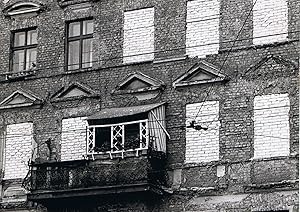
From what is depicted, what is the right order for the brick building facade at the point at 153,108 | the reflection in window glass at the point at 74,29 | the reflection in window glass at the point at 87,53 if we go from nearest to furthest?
the brick building facade at the point at 153,108
the reflection in window glass at the point at 87,53
the reflection in window glass at the point at 74,29

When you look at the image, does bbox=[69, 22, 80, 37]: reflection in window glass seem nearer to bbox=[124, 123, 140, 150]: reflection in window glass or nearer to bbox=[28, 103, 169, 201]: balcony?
bbox=[28, 103, 169, 201]: balcony

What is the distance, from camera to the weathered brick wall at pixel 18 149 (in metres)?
30.3

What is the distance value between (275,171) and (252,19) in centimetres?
458

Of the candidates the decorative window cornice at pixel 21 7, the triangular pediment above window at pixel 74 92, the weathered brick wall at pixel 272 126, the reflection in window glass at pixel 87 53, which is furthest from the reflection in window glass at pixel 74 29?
the weathered brick wall at pixel 272 126

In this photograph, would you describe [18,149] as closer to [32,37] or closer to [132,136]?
[32,37]

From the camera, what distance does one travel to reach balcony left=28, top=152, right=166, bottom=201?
1078 inches

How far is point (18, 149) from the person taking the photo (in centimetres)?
3042

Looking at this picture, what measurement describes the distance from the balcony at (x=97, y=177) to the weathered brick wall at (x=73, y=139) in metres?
0.96

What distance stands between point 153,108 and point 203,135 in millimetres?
1665

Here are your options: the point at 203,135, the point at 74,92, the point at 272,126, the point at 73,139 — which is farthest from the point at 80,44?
the point at 272,126

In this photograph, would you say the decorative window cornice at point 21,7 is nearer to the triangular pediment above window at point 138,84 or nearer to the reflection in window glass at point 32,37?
the reflection in window glass at point 32,37

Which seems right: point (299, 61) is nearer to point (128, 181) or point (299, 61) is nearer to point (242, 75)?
point (242, 75)

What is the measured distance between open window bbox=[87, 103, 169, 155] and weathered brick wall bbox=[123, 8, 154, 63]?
68.0 inches

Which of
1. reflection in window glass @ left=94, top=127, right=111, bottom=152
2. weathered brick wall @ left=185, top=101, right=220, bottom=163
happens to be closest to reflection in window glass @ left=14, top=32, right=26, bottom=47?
reflection in window glass @ left=94, top=127, right=111, bottom=152
